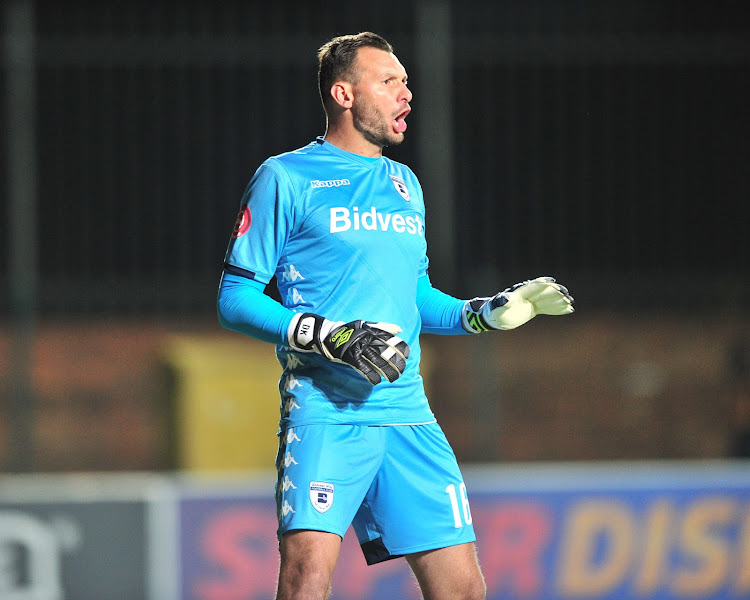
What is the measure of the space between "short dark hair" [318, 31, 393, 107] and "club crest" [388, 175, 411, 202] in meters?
0.32

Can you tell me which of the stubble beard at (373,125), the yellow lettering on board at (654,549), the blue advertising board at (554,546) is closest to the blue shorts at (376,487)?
the stubble beard at (373,125)

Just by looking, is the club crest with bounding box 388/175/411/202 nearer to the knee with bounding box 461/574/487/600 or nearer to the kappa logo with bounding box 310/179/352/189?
the kappa logo with bounding box 310/179/352/189

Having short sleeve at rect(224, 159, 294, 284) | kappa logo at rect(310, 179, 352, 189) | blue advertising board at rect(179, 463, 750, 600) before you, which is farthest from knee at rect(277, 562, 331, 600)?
blue advertising board at rect(179, 463, 750, 600)

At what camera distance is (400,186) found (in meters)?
3.96

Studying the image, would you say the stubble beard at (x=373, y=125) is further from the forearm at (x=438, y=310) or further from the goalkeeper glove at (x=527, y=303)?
the goalkeeper glove at (x=527, y=303)

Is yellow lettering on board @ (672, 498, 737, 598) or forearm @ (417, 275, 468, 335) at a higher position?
forearm @ (417, 275, 468, 335)

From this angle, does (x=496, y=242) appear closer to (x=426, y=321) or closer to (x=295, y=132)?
(x=295, y=132)

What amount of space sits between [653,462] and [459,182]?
2.79 metres

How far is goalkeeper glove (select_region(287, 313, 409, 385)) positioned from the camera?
3477 mm

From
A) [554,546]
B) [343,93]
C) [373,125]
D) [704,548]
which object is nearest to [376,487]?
[373,125]

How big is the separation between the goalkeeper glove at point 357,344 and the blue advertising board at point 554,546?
3999mm

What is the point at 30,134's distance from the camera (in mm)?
10164

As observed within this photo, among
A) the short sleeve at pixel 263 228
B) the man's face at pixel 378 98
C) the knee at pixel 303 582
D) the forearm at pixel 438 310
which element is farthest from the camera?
the forearm at pixel 438 310

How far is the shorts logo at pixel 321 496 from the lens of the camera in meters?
3.56
